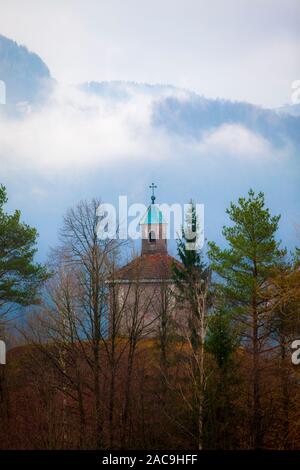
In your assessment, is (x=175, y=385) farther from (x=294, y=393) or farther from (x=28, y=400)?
(x=28, y=400)

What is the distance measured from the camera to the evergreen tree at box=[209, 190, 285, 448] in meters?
24.0

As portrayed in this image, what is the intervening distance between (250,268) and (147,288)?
12.8 m

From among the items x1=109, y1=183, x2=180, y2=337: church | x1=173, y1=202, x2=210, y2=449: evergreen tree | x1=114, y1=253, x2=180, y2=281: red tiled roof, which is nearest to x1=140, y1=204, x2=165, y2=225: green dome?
x1=109, y1=183, x2=180, y2=337: church

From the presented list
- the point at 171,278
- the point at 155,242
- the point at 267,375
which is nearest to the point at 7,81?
the point at 155,242

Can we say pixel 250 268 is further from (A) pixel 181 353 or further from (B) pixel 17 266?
(B) pixel 17 266

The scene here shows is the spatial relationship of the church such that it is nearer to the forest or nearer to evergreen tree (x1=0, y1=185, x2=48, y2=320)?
the forest

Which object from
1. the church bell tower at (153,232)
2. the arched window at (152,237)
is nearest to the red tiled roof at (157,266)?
the church bell tower at (153,232)

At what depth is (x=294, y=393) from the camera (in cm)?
2291

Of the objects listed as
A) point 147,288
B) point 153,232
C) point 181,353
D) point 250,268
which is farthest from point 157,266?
point 250,268

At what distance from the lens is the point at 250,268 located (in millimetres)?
25094

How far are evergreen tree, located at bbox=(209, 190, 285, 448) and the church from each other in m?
3.16

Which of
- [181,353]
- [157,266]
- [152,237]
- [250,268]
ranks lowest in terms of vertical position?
[181,353]

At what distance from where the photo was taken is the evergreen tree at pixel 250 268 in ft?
78.8
